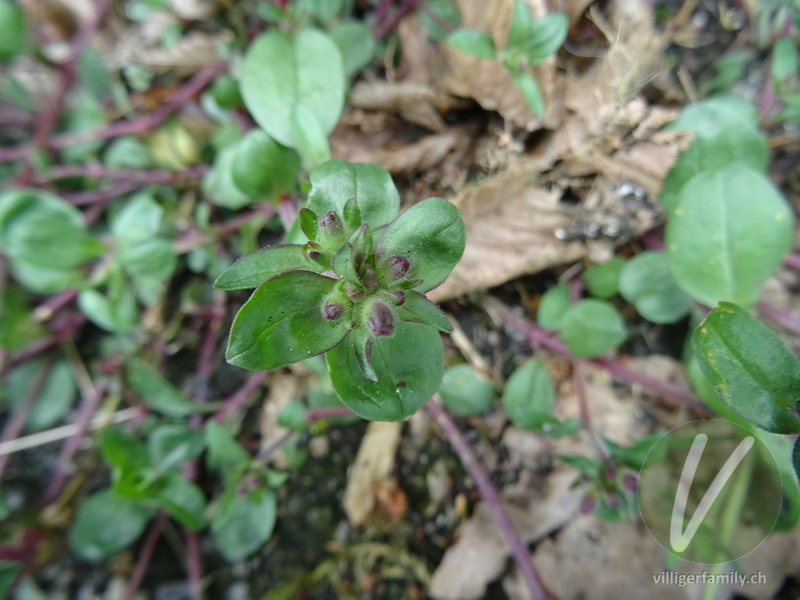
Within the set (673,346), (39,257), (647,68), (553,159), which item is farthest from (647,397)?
(39,257)

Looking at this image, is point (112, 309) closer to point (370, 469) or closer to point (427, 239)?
point (370, 469)

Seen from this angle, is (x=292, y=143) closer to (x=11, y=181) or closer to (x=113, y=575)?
(x=11, y=181)

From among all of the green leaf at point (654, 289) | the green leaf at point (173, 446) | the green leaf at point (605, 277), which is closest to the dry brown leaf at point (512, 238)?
the green leaf at point (605, 277)

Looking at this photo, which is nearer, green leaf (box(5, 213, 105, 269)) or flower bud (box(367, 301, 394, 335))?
flower bud (box(367, 301, 394, 335))

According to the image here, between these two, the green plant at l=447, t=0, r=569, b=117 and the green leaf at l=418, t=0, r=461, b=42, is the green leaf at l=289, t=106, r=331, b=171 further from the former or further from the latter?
the green leaf at l=418, t=0, r=461, b=42

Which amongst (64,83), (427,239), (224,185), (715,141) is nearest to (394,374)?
(427,239)

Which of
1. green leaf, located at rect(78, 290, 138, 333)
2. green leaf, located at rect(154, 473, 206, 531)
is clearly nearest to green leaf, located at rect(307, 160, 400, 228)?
green leaf, located at rect(154, 473, 206, 531)
